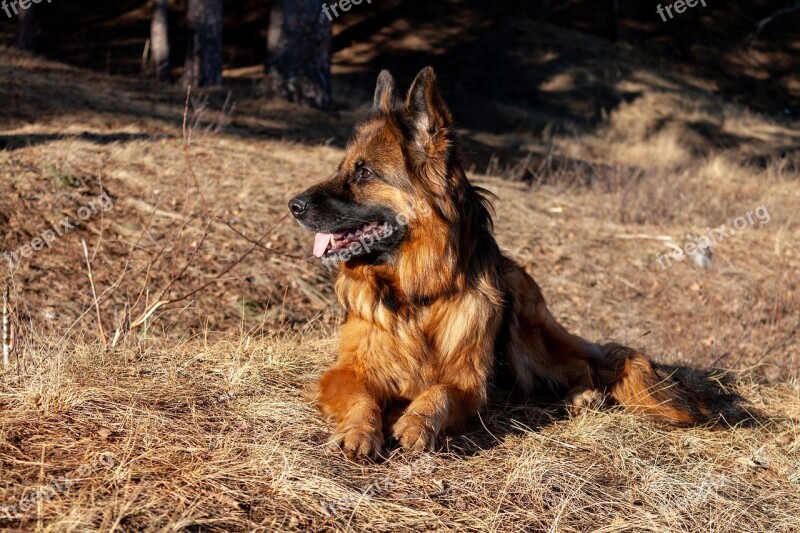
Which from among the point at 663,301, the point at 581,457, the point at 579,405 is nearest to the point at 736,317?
the point at 663,301

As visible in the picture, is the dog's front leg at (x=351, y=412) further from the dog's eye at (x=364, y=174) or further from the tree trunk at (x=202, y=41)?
the tree trunk at (x=202, y=41)

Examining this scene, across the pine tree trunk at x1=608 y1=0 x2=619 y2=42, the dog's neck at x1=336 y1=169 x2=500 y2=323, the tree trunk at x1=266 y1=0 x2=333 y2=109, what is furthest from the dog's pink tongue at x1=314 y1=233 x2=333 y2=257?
the pine tree trunk at x1=608 y1=0 x2=619 y2=42

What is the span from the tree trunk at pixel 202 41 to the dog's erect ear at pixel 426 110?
11.0 m

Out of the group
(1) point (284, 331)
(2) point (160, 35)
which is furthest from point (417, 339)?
(2) point (160, 35)

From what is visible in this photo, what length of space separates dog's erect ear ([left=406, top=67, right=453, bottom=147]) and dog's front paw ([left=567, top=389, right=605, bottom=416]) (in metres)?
1.88

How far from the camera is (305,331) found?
6750 mm

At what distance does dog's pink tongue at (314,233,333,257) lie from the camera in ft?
15.5

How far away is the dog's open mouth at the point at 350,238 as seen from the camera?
15.1 ft

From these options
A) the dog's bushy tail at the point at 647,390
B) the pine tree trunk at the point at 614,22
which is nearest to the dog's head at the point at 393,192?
the dog's bushy tail at the point at 647,390

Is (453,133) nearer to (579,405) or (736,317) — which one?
(579,405)

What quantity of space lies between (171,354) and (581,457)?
2.65 metres

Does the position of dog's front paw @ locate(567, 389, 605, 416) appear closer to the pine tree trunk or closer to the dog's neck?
the dog's neck

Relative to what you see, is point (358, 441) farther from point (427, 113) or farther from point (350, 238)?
point (427, 113)

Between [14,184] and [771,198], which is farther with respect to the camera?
[771,198]
